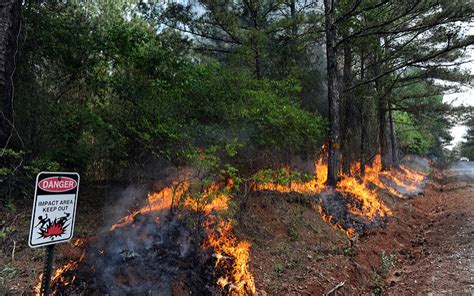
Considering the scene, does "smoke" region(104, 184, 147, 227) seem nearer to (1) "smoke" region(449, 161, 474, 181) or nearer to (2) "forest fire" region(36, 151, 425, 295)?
(2) "forest fire" region(36, 151, 425, 295)

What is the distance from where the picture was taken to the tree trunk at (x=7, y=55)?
6.05 m

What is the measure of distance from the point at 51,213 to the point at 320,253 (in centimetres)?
569

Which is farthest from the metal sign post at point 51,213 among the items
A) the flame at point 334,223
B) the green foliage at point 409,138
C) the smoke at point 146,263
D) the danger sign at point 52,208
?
the green foliage at point 409,138

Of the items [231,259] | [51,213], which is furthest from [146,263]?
[51,213]

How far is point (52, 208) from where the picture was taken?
2.82m

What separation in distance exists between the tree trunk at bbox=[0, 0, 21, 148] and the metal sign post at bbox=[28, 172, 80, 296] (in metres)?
4.44

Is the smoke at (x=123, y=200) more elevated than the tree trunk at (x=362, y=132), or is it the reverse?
the tree trunk at (x=362, y=132)

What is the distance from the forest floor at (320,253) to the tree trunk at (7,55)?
2.02 meters

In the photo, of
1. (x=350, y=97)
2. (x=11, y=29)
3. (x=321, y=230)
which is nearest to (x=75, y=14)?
(x=11, y=29)

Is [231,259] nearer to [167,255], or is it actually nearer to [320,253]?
[167,255]

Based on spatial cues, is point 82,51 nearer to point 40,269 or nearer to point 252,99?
point 252,99

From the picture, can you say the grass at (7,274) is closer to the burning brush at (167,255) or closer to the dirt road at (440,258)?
the burning brush at (167,255)

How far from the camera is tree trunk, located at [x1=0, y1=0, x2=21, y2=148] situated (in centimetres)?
605

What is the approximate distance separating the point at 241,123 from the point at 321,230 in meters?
3.61
